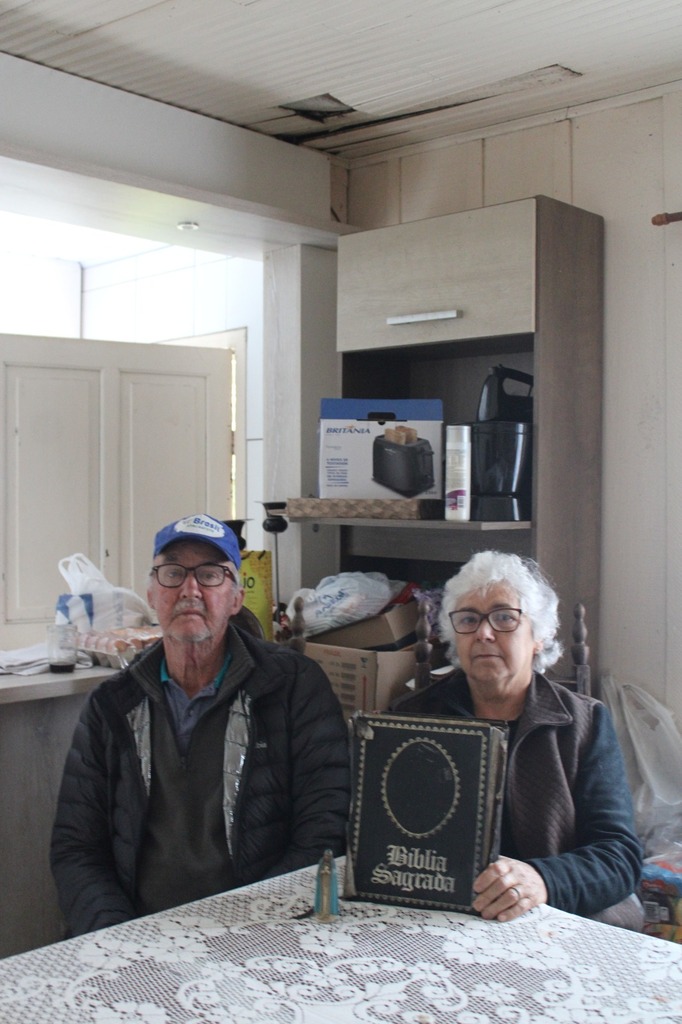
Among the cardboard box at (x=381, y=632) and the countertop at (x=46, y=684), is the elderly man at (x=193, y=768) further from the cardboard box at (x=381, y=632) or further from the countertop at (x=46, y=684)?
the cardboard box at (x=381, y=632)

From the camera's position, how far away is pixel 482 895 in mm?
1484

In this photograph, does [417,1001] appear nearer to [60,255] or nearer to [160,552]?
[160,552]

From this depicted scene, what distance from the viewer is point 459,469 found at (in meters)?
2.62

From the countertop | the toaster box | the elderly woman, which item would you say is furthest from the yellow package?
the elderly woman

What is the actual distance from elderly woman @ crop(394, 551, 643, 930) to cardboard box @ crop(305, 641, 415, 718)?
571 mm

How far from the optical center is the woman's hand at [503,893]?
58.2 inches

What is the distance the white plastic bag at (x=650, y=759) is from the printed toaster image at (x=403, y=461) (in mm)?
720

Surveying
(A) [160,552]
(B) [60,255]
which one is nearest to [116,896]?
(A) [160,552]

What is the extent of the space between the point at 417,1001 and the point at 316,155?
8.88 ft

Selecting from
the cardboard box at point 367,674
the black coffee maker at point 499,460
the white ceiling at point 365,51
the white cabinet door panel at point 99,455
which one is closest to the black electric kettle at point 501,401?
the black coffee maker at point 499,460

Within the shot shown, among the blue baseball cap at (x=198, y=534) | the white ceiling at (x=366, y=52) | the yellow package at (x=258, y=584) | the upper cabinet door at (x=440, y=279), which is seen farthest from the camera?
the yellow package at (x=258, y=584)

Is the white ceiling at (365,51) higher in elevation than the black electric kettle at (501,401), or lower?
higher

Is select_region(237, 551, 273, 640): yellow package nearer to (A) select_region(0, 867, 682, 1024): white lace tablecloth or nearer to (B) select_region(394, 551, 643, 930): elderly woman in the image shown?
(B) select_region(394, 551, 643, 930): elderly woman

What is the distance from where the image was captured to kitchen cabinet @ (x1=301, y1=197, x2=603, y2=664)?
103 inches
